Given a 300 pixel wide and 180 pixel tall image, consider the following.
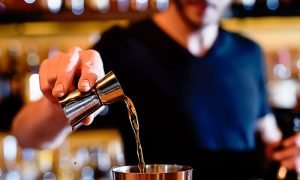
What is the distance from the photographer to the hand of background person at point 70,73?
0.92m

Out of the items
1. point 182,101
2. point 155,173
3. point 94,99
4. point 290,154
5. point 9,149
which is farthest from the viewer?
point 9,149

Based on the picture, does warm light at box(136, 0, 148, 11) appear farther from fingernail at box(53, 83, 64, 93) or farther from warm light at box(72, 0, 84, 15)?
fingernail at box(53, 83, 64, 93)

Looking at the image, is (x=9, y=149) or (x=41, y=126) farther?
(x=9, y=149)

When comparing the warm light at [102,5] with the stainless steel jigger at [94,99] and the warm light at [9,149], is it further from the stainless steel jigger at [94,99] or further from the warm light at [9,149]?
Result: the stainless steel jigger at [94,99]

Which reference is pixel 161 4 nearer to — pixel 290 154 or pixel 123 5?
pixel 123 5

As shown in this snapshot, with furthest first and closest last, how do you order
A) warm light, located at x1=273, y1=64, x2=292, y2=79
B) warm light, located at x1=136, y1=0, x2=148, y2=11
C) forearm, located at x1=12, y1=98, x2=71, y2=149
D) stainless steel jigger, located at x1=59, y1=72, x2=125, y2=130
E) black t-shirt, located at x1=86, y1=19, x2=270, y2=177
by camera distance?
warm light, located at x1=273, y1=64, x2=292, y2=79 < warm light, located at x1=136, y1=0, x2=148, y2=11 < black t-shirt, located at x1=86, y1=19, x2=270, y2=177 < forearm, located at x1=12, y1=98, x2=71, y2=149 < stainless steel jigger, located at x1=59, y1=72, x2=125, y2=130

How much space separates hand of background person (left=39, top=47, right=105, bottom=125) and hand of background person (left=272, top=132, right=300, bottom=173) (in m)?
0.57

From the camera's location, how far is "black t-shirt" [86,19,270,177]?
5.74ft

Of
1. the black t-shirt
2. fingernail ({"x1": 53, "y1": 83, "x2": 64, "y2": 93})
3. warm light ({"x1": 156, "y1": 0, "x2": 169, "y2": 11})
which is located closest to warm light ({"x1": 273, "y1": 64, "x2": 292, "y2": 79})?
warm light ({"x1": 156, "y1": 0, "x2": 169, "y2": 11})

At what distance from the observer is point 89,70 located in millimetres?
964

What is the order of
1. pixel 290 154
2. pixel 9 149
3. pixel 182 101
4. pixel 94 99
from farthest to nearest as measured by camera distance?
pixel 9 149, pixel 182 101, pixel 290 154, pixel 94 99

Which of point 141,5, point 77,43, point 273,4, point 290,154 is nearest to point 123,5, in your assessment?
point 141,5

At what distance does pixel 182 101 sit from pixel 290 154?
0.44m

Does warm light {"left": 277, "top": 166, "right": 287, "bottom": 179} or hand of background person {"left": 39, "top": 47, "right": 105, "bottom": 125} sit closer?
hand of background person {"left": 39, "top": 47, "right": 105, "bottom": 125}
